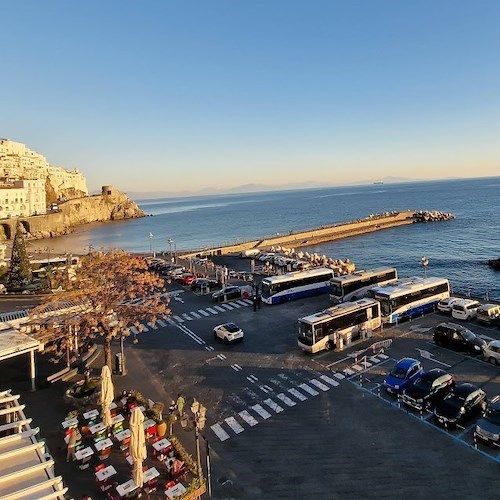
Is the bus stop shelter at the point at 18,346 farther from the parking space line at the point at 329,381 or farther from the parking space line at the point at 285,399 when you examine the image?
the parking space line at the point at 329,381

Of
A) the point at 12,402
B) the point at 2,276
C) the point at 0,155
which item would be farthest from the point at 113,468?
the point at 0,155

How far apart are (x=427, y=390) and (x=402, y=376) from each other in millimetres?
1446

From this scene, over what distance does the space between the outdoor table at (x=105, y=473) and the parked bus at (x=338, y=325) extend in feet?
42.0

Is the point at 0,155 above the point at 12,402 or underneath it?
above

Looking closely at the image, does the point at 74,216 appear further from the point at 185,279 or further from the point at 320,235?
the point at 185,279

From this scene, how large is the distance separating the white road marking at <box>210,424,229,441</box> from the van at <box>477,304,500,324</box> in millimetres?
20138

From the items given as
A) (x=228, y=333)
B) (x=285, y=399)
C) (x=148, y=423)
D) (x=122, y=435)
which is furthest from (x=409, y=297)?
(x=122, y=435)

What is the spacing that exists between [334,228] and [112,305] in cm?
7777

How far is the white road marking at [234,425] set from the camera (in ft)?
50.8

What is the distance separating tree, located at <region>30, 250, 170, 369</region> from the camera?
1927 centimetres

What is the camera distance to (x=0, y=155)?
152 meters

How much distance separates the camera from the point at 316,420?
52.3 ft

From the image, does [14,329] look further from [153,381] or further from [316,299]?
[316,299]

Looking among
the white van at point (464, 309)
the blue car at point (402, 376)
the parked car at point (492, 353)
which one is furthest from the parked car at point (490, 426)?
the white van at point (464, 309)
